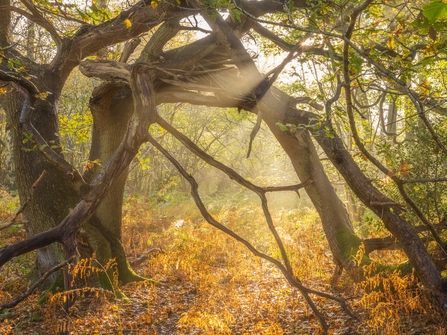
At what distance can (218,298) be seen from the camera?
669cm

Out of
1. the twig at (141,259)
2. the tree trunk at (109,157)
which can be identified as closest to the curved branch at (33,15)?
the tree trunk at (109,157)

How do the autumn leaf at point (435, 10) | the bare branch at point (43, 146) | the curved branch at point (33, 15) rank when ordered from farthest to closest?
the curved branch at point (33, 15)
the bare branch at point (43, 146)
the autumn leaf at point (435, 10)

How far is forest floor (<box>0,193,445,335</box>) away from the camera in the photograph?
5.26 metres

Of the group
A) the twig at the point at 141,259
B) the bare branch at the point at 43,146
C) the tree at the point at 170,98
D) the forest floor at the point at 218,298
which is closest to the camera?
the bare branch at the point at 43,146

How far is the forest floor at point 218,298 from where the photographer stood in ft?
17.3

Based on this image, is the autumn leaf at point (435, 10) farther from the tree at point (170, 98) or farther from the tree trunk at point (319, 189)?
the tree trunk at point (319, 189)

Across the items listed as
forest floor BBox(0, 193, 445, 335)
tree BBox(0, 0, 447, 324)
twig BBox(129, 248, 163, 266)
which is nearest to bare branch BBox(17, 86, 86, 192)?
tree BBox(0, 0, 447, 324)

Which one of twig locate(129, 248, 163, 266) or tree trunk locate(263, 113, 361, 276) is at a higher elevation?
→ tree trunk locate(263, 113, 361, 276)

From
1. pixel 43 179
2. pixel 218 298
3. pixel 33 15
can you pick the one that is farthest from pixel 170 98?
pixel 218 298

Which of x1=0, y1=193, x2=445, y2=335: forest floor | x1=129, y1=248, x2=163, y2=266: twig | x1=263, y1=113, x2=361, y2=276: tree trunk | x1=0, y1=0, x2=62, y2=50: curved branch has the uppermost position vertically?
x1=0, y1=0, x2=62, y2=50: curved branch

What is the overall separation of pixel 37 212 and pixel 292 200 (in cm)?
1352

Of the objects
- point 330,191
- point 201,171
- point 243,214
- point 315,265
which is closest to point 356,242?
point 330,191

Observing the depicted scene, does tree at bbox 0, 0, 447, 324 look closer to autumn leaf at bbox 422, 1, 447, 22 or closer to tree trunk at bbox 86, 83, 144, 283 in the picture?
tree trunk at bbox 86, 83, 144, 283

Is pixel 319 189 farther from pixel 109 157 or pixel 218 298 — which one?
pixel 109 157
